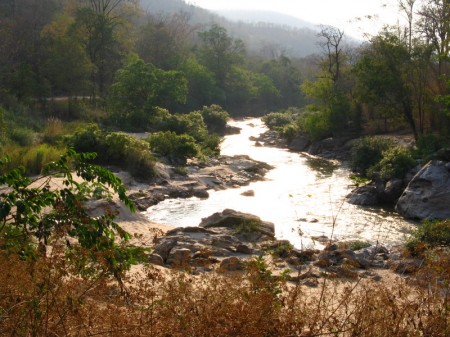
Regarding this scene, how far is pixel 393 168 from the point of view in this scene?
1772 cm

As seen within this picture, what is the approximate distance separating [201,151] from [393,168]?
9.78 metres

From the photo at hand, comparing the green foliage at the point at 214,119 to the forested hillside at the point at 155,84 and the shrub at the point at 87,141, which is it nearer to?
the forested hillside at the point at 155,84

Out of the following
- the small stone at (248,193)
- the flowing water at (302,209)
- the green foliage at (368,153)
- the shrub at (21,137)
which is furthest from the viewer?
the green foliage at (368,153)

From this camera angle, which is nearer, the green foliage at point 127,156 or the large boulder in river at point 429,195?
the large boulder in river at point 429,195

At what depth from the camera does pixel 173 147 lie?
861 inches

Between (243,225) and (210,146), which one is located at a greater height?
(243,225)

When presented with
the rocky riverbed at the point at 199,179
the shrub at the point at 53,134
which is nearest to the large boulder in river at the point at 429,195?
the rocky riverbed at the point at 199,179

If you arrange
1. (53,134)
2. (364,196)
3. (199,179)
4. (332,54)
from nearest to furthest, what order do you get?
(364,196) → (199,179) → (53,134) → (332,54)

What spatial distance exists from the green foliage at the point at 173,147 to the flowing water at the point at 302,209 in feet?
11.7

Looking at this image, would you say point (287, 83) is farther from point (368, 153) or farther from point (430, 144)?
point (430, 144)

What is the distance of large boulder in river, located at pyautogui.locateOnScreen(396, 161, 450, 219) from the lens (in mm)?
14203

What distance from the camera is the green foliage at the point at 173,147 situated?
71.0 ft

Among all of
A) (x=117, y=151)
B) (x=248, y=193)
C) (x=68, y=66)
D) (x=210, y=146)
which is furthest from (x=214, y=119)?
(x=248, y=193)

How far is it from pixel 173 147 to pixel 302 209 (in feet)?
26.8
